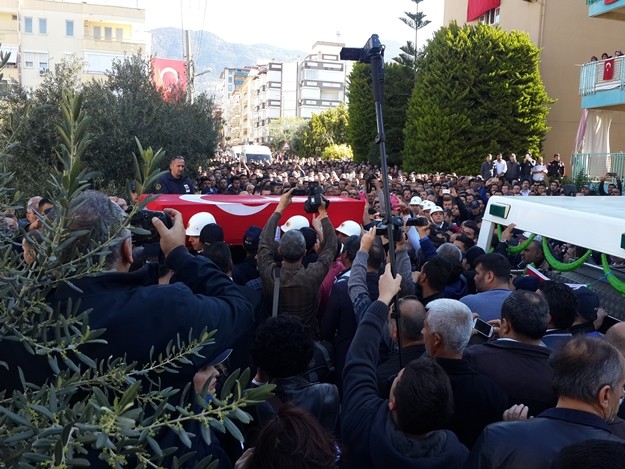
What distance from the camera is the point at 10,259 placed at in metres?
1.39

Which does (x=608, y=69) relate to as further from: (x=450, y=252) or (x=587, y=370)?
(x=587, y=370)

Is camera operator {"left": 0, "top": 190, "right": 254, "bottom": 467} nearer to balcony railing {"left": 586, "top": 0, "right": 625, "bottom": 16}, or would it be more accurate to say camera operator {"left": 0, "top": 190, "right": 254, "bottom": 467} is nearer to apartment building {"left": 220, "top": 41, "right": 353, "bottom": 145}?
balcony railing {"left": 586, "top": 0, "right": 625, "bottom": 16}

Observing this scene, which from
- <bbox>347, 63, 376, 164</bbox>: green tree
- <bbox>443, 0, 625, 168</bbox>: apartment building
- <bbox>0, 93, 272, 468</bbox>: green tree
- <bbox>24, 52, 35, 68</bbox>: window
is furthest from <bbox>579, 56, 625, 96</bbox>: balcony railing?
<bbox>24, 52, 35, 68</bbox>: window

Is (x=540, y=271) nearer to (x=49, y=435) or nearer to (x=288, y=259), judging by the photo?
(x=288, y=259)

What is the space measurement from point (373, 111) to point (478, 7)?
311 inches

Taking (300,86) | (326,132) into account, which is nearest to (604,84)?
(326,132)

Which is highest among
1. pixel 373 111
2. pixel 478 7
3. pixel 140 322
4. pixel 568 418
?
pixel 478 7

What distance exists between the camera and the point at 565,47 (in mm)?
27578

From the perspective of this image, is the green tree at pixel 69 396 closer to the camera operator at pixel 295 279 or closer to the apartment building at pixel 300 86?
the camera operator at pixel 295 279

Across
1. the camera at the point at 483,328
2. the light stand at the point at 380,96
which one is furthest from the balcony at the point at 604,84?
the light stand at the point at 380,96

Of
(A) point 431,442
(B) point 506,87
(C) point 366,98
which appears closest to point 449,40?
(B) point 506,87

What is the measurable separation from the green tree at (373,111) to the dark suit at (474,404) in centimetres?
3099

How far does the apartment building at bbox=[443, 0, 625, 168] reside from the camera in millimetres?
27109

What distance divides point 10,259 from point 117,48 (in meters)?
54.5
